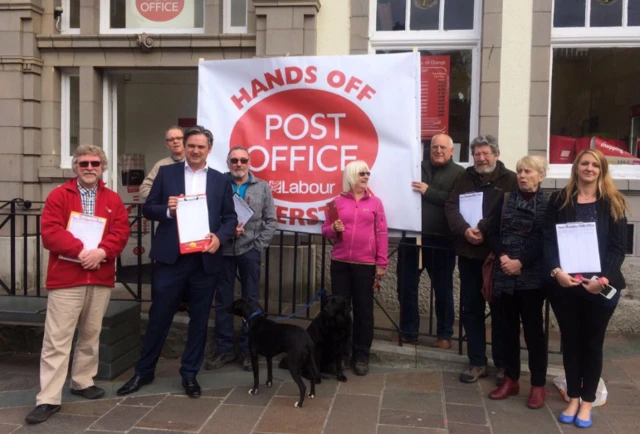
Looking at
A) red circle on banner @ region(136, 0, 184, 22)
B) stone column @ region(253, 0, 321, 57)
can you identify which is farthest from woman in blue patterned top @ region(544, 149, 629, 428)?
red circle on banner @ region(136, 0, 184, 22)

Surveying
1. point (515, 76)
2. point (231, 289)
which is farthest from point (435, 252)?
point (515, 76)

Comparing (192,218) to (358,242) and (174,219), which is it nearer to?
(174,219)

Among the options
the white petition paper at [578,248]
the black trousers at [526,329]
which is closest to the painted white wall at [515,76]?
the black trousers at [526,329]

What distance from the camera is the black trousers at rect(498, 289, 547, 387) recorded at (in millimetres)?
4512

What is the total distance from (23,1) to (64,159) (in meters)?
1.97

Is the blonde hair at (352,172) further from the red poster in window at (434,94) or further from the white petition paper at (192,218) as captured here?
the red poster in window at (434,94)

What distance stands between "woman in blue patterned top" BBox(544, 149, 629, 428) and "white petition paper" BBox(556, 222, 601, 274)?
5cm

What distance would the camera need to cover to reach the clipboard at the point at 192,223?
15.0 feet

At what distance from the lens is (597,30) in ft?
23.0

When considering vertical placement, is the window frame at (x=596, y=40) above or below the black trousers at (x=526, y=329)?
above

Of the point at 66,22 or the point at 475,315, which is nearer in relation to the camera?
the point at 475,315

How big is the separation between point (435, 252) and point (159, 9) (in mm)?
4812

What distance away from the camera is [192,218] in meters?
4.60

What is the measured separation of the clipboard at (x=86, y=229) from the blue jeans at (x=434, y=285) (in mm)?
2570
